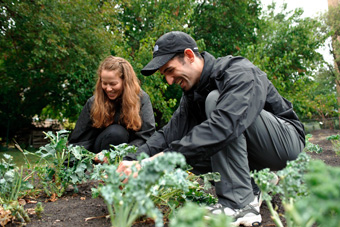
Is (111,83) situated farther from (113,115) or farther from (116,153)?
(116,153)

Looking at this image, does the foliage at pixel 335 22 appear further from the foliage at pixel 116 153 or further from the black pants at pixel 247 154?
the foliage at pixel 116 153

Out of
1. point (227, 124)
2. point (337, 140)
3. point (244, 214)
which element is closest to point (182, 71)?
point (227, 124)

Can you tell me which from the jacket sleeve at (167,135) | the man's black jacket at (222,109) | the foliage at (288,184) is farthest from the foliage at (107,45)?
the foliage at (288,184)

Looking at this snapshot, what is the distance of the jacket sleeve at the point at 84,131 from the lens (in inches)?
124

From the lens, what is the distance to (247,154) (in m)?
2.15

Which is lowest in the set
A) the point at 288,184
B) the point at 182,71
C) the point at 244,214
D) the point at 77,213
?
the point at 77,213

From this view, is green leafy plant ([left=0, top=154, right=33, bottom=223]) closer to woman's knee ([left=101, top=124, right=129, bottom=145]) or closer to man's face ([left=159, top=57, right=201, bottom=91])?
woman's knee ([left=101, top=124, right=129, bottom=145])

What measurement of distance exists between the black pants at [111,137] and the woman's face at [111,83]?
32 cm

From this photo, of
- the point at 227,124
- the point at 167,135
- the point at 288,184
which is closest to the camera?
the point at 288,184

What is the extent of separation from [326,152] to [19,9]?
6996 millimetres

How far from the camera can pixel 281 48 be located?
33.4ft

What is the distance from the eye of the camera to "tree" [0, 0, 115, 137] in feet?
22.6

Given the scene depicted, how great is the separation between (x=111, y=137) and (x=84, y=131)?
12.3 inches

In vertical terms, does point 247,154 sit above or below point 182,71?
below
